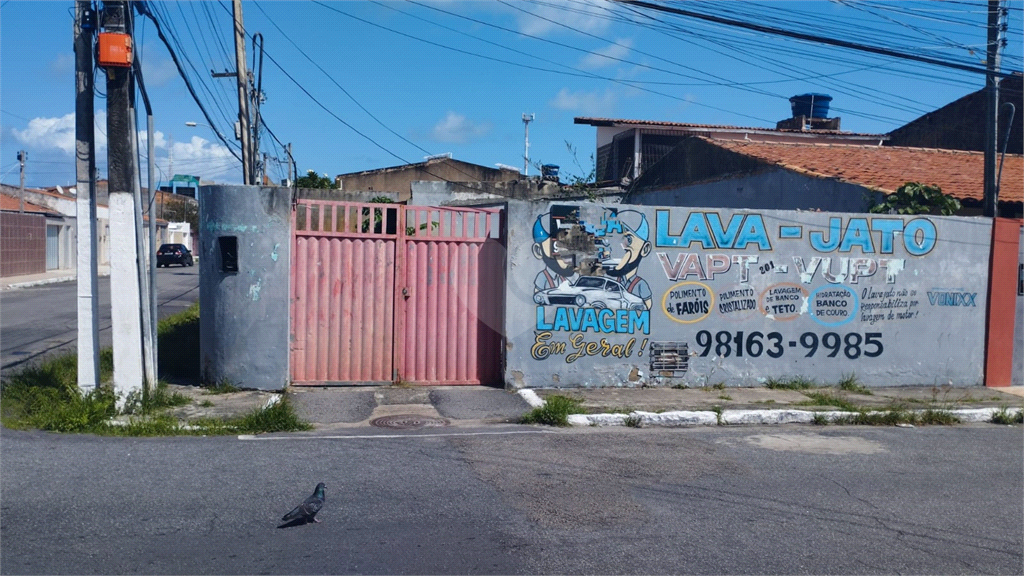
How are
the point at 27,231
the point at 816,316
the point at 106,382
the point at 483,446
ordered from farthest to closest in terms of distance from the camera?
the point at 27,231 < the point at 816,316 < the point at 106,382 < the point at 483,446

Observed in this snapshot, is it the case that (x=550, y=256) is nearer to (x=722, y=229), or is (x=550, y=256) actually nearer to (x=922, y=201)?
(x=722, y=229)

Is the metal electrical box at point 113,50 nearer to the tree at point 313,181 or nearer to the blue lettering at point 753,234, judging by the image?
the blue lettering at point 753,234

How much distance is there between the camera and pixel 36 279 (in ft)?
104

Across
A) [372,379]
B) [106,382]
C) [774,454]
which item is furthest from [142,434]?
[774,454]

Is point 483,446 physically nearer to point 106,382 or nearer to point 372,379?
point 372,379

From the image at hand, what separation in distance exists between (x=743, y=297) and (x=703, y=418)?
2522 mm

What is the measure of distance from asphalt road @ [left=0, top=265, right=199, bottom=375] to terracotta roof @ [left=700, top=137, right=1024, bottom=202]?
1373cm

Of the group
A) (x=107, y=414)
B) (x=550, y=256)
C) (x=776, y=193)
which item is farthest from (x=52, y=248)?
(x=550, y=256)

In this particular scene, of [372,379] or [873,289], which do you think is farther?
[873,289]

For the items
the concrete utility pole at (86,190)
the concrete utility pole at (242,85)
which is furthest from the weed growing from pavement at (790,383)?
the concrete utility pole at (242,85)

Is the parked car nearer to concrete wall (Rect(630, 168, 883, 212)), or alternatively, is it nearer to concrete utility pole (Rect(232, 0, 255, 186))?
concrete utility pole (Rect(232, 0, 255, 186))

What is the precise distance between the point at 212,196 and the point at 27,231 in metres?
30.3

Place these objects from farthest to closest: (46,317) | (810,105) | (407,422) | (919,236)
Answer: (810,105) < (46,317) < (919,236) < (407,422)

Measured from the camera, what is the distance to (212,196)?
958cm
